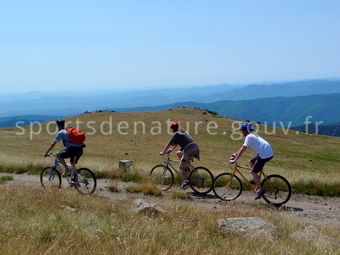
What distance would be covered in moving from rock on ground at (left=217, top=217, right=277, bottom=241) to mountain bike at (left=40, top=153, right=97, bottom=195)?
7.77 meters

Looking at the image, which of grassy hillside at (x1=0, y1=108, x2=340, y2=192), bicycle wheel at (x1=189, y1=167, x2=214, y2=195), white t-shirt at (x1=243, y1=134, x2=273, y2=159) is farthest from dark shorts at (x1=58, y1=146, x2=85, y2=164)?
grassy hillside at (x1=0, y1=108, x2=340, y2=192)

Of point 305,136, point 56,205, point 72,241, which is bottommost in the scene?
point 305,136

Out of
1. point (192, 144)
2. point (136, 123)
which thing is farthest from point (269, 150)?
point (136, 123)

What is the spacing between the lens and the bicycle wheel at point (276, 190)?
1399 cm

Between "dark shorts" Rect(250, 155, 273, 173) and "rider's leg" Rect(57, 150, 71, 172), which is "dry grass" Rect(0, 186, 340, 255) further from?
"rider's leg" Rect(57, 150, 71, 172)

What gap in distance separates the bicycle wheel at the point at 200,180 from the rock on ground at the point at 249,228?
7.83 m

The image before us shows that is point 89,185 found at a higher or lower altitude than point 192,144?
lower

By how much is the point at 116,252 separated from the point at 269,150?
9477mm

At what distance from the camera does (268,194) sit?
14.2 meters

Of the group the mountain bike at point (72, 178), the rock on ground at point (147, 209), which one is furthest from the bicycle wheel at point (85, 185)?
the rock on ground at point (147, 209)

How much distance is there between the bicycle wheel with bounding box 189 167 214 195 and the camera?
15.7 meters

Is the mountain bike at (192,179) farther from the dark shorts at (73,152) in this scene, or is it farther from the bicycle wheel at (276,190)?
the dark shorts at (73,152)

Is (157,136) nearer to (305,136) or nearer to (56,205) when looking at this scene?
(305,136)

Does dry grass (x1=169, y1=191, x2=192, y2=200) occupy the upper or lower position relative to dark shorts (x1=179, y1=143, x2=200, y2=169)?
lower
